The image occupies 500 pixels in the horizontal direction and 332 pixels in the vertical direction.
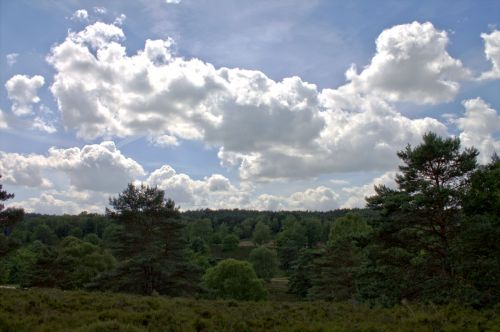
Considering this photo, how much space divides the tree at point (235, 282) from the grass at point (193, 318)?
43862 millimetres

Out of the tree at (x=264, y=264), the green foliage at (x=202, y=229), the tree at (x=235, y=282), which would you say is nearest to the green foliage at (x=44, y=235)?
the green foliage at (x=202, y=229)

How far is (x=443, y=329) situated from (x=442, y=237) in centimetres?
1133

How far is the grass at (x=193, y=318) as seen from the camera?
36.7 ft

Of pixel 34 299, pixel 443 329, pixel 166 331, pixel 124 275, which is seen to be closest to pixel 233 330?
pixel 166 331

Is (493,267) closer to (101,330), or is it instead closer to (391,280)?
(391,280)

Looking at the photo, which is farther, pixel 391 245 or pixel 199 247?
pixel 199 247

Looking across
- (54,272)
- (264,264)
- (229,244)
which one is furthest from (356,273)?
(229,244)

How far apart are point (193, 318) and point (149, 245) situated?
21.1 meters

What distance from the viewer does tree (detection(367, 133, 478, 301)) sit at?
21781 mm

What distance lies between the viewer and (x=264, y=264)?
9244 centimetres

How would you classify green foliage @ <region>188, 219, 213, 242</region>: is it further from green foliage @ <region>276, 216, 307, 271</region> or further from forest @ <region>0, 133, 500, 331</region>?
forest @ <region>0, 133, 500, 331</region>

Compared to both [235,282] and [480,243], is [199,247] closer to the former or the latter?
[235,282]

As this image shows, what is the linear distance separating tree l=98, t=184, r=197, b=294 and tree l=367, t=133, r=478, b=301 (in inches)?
637

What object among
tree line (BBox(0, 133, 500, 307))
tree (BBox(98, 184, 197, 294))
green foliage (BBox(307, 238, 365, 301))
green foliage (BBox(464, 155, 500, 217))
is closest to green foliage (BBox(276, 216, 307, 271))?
green foliage (BBox(307, 238, 365, 301))
